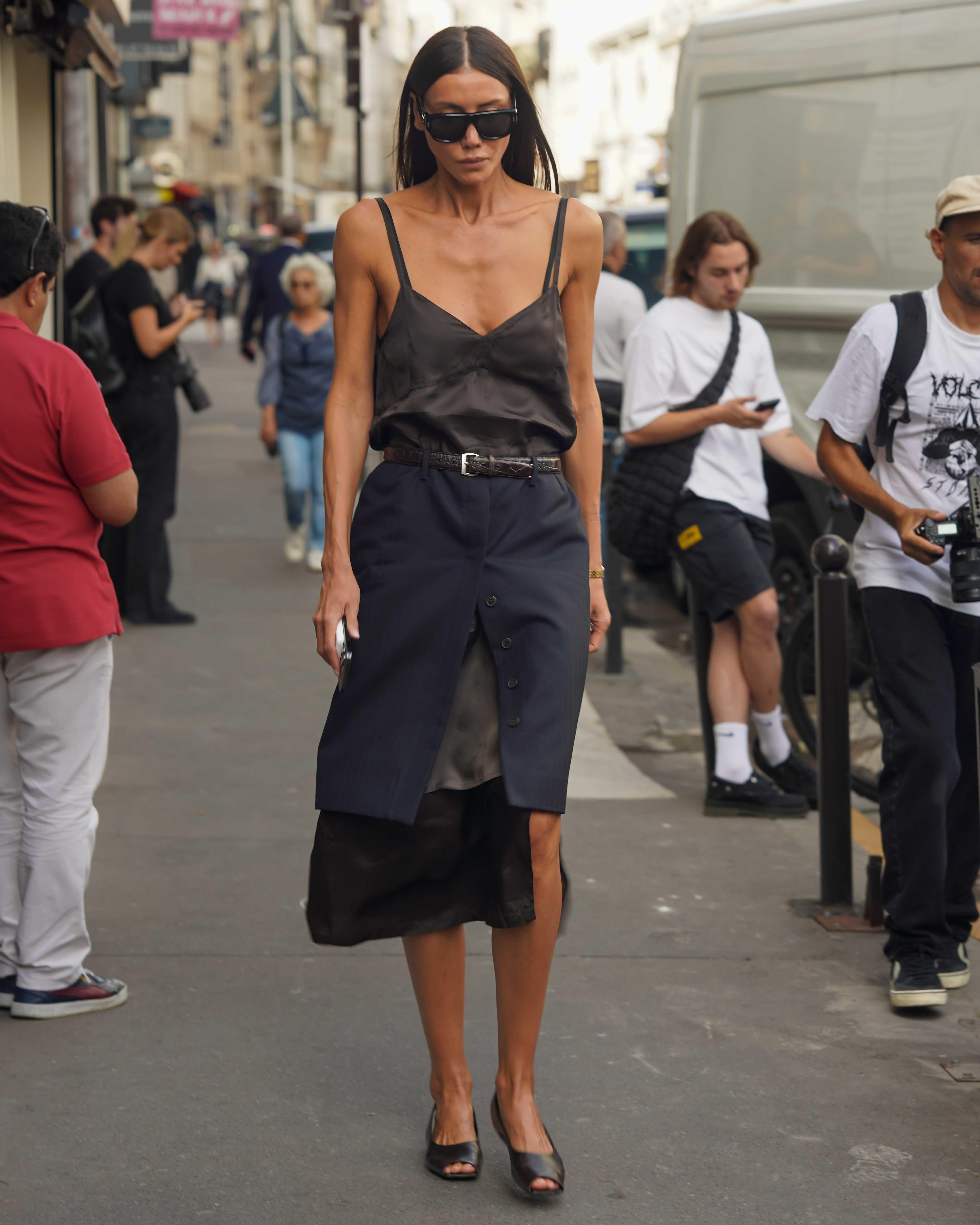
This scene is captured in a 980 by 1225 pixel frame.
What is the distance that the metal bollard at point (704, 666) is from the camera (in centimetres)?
573

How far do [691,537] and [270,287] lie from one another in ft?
29.0

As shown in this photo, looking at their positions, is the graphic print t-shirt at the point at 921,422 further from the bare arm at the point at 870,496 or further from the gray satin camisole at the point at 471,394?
the gray satin camisole at the point at 471,394

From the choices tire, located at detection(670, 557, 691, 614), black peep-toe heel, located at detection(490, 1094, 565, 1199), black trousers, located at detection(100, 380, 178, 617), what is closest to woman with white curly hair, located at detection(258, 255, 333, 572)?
black trousers, located at detection(100, 380, 178, 617)

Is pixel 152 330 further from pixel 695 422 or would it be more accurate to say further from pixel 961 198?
pixel 961 198

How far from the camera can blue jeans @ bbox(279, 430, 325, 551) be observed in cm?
1006

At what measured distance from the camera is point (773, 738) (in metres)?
5.79

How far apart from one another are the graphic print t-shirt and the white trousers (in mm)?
1818

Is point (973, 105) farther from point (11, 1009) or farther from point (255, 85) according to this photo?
point (255, 85)

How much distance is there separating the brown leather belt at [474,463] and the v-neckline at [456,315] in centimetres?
21

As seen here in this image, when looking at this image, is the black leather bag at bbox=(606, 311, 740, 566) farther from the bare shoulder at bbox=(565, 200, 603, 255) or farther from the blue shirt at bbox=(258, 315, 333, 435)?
the blue shirt at bbox=(258, 315, 333, 435)

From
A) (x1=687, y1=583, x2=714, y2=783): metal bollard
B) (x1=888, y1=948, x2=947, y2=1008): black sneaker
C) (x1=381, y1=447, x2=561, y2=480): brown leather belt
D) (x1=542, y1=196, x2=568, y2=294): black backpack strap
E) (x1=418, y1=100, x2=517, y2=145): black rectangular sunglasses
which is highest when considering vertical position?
(x1=418, y1=100, x2=517, y2=145): black rectangular sunglasses

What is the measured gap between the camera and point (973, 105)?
6.18m

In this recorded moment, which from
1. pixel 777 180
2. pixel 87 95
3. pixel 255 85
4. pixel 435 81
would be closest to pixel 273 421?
pixel 777 180

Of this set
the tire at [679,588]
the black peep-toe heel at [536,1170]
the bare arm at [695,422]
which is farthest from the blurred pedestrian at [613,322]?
the black peep-toe heel at [536,1170]
